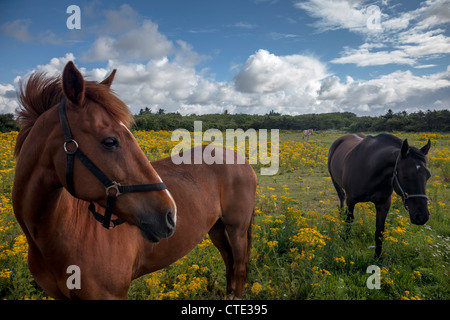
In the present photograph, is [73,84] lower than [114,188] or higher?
higher

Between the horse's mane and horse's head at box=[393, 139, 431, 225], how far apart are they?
4.13 meters

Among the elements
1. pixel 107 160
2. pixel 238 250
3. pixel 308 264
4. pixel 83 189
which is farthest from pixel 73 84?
pixel 308 264

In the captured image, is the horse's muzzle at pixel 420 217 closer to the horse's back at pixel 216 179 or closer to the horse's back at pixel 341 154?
the horse's back at pixel 341 154

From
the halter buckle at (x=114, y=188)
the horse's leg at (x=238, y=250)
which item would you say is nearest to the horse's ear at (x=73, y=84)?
the halter buckle at (x=114, y=188)

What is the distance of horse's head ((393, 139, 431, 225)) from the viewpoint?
386 cm

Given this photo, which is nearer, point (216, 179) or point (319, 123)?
point (216, 179)

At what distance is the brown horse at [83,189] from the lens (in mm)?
1573

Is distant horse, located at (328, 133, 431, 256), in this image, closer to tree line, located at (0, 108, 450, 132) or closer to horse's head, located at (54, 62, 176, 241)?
horse's head, located at (54, 62, 176, 241)

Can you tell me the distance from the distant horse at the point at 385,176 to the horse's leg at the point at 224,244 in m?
2.74

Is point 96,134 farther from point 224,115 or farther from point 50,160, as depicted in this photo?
A: point 224,115

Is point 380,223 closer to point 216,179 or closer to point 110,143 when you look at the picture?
point 216,179

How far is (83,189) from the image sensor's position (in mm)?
1580

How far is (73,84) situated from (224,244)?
8.94ft
